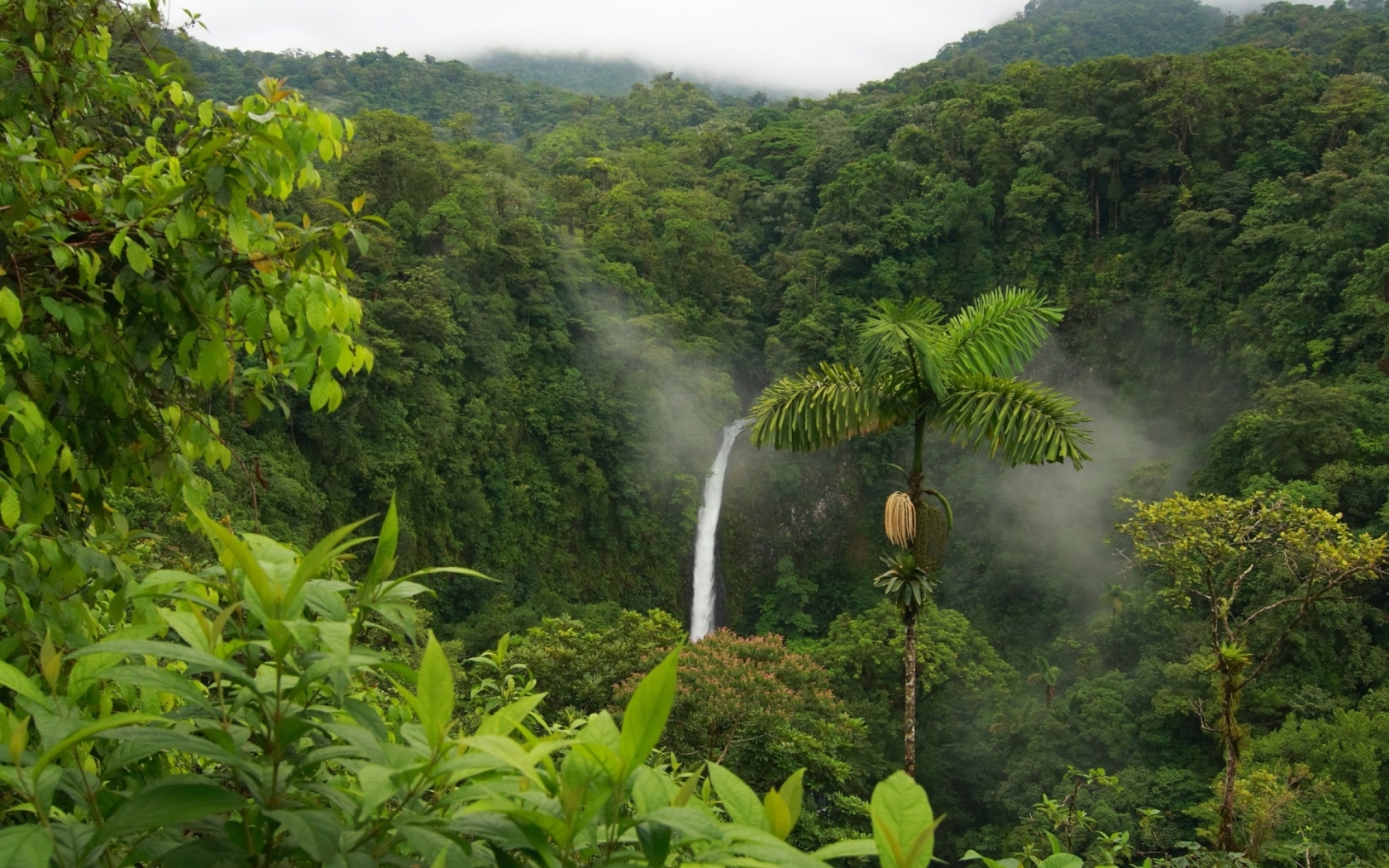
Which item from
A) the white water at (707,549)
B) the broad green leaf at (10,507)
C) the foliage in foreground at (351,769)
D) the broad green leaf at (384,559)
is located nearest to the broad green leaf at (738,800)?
the foliage in foreground at (351,769)

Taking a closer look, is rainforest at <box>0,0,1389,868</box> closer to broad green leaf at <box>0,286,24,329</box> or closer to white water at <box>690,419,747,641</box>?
broad green leaf at <box>0,286,24,329</box>

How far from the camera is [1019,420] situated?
461 cm

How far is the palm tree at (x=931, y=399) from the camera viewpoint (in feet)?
15.0

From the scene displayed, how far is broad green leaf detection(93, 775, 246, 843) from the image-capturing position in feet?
1.98

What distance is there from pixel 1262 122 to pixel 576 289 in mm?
14646

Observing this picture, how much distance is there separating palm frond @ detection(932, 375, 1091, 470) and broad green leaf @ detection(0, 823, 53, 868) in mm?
4347

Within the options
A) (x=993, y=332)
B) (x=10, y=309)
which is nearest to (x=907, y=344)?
(x=993, y=332)

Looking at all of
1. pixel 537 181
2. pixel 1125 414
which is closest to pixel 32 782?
pixel 1125 414

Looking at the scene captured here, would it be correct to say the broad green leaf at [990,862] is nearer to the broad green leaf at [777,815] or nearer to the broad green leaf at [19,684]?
the broad green leaf at [777,815]

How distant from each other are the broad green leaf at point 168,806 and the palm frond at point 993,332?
4.57 m

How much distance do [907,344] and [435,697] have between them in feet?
13.6

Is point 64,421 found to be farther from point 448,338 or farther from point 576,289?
point 576,289

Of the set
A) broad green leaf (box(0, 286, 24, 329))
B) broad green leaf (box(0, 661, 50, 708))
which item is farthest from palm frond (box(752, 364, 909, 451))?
broad green leaf (box(0, 661, 50, 708))

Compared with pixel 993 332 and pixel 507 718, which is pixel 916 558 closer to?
pixel 993 332
